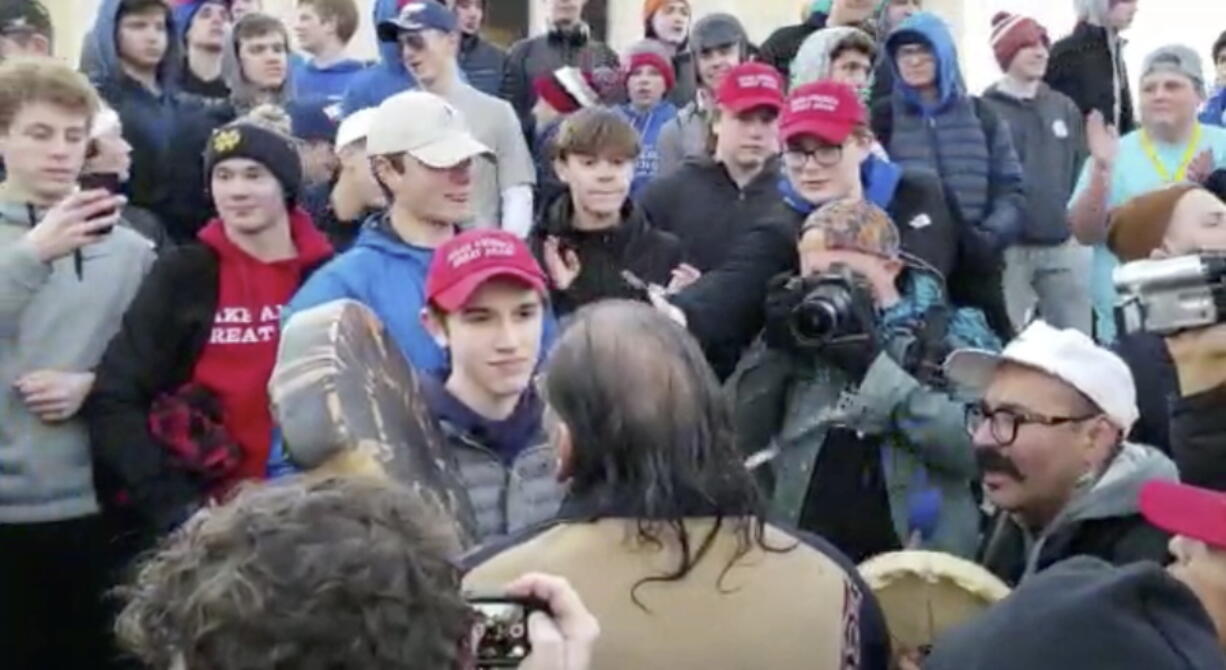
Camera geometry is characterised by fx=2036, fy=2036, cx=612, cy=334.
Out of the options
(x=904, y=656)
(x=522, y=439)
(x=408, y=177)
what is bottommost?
(x=904, y=656)

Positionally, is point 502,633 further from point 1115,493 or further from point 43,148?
point 43,148

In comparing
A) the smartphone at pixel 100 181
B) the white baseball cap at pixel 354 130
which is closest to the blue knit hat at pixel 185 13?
the smartphone at pixel 100 181

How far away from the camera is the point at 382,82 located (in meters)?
6.98

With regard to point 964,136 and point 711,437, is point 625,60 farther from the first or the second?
point 711,437

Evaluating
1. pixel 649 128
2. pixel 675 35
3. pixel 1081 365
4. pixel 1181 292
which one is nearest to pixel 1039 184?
pixel 649 128

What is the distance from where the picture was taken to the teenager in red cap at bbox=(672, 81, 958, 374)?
193 inches

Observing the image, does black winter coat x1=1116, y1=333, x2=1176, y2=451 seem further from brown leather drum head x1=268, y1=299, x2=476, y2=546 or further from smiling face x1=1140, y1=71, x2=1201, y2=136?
smiling face x1=1140, y1=71, x2=1201, y2=136

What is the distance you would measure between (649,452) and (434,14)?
444cm

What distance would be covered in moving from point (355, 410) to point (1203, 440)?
4.18ft

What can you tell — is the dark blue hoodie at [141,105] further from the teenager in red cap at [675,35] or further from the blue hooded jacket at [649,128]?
the teenager in red cap at [675,35]

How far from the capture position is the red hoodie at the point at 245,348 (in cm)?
445

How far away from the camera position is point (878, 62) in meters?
7.43

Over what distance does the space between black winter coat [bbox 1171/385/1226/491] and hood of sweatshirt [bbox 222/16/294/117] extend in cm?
471

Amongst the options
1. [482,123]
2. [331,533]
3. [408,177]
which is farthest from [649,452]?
[482,123]
